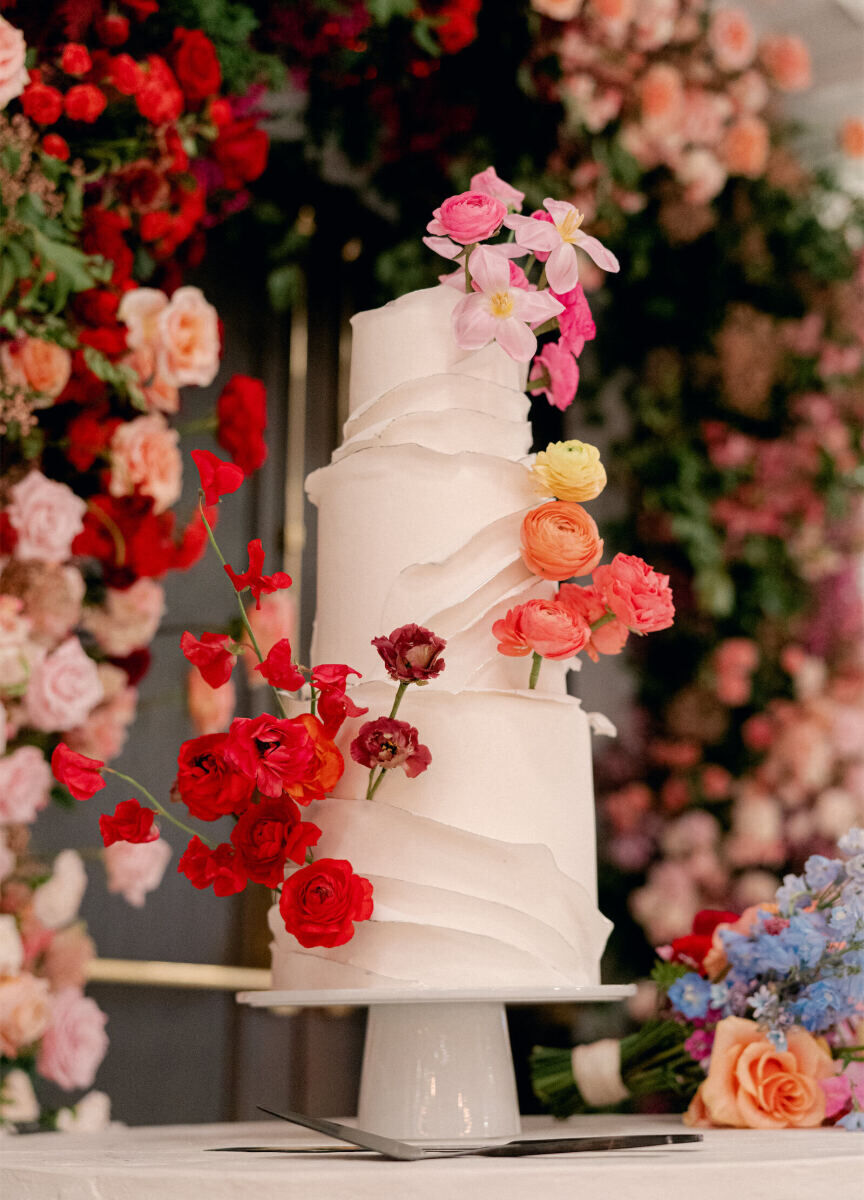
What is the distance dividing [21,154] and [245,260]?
51cm

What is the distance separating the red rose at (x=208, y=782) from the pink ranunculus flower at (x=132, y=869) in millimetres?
683

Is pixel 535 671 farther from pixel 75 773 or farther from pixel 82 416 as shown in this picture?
pixel 82 416

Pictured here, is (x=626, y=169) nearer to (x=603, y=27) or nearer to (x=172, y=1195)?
(x=603, y=27)

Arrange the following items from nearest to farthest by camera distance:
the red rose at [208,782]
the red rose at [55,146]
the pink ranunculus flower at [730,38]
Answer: the red rose at [208,782] → the red rose at [55,146] → the pink ranunculus flower at [730,38]

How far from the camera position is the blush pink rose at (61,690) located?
1481 mm

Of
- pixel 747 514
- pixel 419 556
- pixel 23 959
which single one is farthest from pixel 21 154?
pixel 747 514

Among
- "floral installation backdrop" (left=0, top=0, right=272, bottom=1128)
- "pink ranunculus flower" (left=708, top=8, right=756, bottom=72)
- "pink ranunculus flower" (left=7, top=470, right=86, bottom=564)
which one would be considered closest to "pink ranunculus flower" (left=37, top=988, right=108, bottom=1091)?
"floral installation backdrop" (left=0, top=0, right=272, bottom=1128)

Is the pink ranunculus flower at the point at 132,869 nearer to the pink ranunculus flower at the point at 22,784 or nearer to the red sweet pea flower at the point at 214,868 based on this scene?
the pink ranunculus flower at the point at 22,784

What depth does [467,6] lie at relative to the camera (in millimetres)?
1854

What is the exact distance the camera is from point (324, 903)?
949 millimetres

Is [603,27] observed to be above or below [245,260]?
above

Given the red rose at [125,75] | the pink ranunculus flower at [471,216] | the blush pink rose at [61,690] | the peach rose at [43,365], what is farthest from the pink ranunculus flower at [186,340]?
the pink ranunculus flower at [471,216]

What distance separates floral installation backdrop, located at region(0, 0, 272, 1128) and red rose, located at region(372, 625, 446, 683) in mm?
605

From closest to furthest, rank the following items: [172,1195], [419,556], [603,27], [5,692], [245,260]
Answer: [172,1195], [419,556], [5,692], [245,260], [603,27]
